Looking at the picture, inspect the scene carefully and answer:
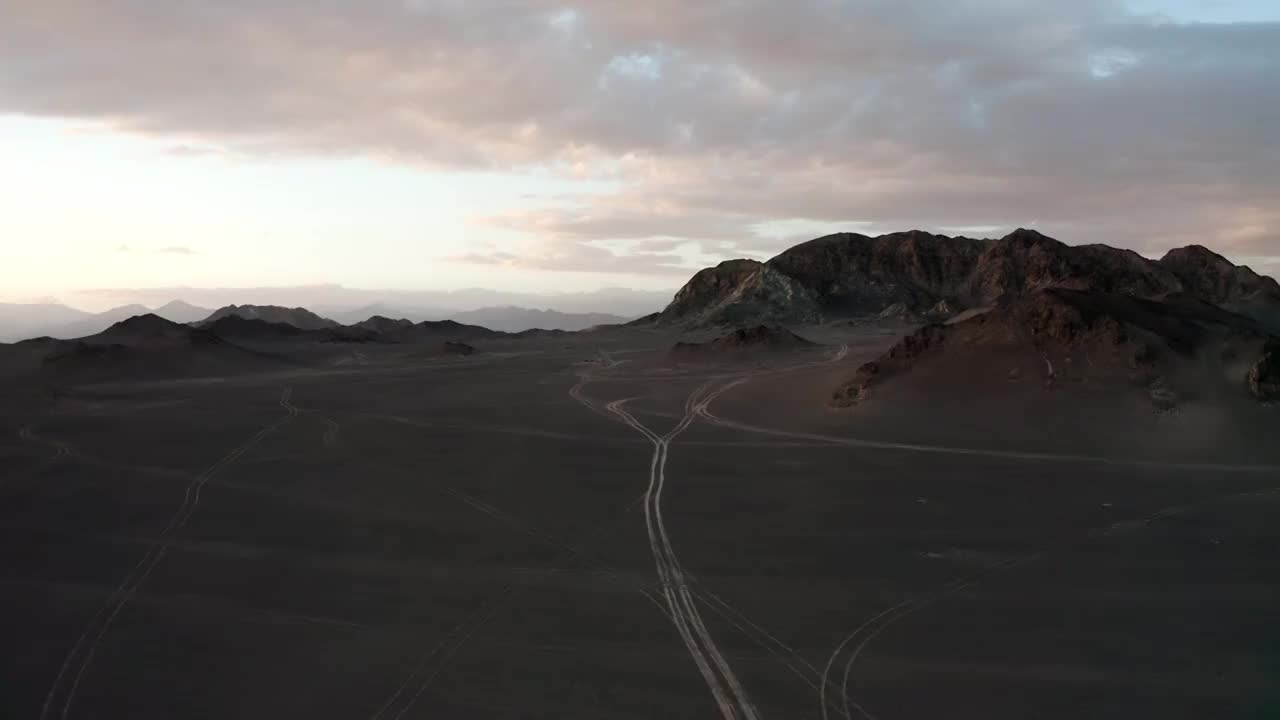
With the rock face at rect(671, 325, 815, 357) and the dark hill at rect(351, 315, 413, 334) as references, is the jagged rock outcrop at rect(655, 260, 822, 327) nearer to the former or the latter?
the dark hill at rect(351, 315, 413, 334)

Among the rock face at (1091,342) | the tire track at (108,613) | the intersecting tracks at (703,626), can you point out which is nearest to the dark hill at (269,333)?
the tire track at (108,613)

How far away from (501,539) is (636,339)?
241 ft

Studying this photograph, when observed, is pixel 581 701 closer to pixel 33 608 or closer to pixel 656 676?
pixel 656 676

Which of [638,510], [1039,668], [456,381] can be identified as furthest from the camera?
[456,381]

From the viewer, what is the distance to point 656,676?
9914 mm

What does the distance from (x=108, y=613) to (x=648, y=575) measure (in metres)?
8.39

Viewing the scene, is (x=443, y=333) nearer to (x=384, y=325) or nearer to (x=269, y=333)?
(x=384, y=325)

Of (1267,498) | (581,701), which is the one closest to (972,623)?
(581,701)

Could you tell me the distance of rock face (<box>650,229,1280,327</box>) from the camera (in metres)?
106

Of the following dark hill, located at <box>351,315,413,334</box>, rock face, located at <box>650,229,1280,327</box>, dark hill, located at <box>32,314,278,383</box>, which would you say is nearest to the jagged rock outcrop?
rock face, located at <box>650,229,1280,327</box>

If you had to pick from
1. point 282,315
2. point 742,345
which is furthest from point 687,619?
point 282,315

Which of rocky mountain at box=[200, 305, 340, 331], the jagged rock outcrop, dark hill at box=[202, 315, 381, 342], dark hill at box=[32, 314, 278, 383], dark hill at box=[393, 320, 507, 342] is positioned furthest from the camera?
rocky mountain at box=[200, 305, 340, 331]

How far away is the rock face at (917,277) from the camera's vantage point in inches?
4193

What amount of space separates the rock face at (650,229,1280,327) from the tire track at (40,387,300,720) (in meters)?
86.9
